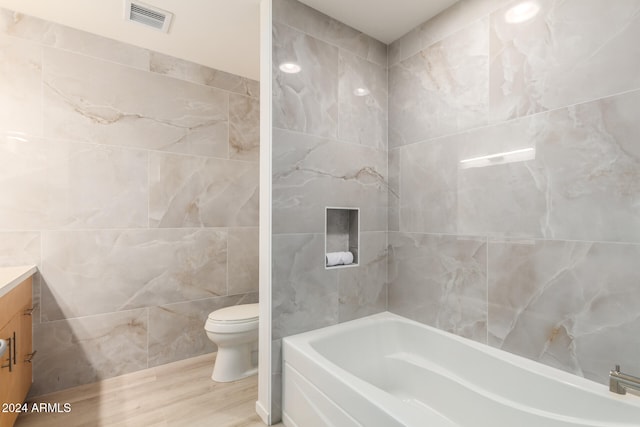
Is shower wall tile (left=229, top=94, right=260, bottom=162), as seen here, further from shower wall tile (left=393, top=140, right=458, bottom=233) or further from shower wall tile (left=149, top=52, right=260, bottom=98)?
shower wall tile (left=393, top=140, right=458, bottom=233)

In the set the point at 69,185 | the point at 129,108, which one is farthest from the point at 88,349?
the point at 129,108

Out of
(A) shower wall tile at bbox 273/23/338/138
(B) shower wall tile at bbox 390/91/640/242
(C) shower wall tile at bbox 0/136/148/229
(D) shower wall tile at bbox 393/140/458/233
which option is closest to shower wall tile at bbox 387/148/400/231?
(D) shower wall tile at bbox 393/140/458/233

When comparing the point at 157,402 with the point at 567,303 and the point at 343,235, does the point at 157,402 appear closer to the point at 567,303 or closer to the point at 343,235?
the point at 343,235

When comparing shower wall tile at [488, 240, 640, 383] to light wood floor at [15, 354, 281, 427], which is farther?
light wood floor at [15, 354, 281, 427]

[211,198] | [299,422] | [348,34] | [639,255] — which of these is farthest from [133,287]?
[639,255]

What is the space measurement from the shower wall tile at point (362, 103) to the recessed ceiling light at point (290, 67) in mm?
343

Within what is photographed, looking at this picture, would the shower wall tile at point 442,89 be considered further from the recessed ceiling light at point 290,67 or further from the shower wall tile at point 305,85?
the recessed ceiling light at point 290,67

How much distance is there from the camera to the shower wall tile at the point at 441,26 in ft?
5.73

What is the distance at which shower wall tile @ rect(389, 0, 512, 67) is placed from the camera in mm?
1746

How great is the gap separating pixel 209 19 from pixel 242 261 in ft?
6.28

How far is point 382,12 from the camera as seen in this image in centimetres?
196

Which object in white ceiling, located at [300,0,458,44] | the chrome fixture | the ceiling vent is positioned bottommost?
the chrome fixture

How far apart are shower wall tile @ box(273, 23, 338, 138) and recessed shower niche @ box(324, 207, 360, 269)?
57 cm

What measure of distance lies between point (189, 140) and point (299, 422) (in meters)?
2.20
